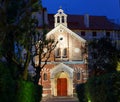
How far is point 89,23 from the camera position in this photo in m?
91.6

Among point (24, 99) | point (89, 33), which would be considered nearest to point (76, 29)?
point (89, 33)

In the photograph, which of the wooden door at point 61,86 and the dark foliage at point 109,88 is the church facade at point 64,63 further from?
the dark foliage at point 109,88

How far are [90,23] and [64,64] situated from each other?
16.4 meters

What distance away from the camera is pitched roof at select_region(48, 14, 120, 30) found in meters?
89.4

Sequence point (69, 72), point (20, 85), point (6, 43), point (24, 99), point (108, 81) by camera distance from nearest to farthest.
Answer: point (108, 81), point (20, 85), point (24, 99), point (6, 43), point (69, 72)

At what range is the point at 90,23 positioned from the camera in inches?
3615

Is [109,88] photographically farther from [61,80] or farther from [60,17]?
[60,17]

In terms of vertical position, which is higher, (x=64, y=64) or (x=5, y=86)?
(x=64, y=64)

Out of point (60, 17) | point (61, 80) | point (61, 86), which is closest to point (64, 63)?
point (61, 80)

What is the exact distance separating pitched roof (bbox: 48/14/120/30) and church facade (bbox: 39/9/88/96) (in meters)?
7.82

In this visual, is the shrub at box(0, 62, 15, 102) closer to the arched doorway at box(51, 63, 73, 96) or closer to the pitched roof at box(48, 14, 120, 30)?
the arched doorway at box(51, 63, 73, 96)

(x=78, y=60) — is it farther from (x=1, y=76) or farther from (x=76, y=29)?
(x=1, y=76)

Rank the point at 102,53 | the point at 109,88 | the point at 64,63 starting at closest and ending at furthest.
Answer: the point at 109,88 < the point at 102,53 < the point at 64,63

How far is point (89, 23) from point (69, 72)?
660 inches
